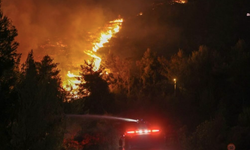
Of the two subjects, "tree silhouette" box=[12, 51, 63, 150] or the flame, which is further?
the flame

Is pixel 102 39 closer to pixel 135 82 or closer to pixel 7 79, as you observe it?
pixel 135 82

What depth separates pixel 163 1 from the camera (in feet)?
345

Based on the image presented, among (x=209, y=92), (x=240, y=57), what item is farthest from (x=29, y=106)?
(x=240, y=57)

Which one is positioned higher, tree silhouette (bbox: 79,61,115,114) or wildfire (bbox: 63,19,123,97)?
wildfire (bbox: 63,19,123,97)

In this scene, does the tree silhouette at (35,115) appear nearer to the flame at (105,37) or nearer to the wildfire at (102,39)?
the wildfire at (102,39)

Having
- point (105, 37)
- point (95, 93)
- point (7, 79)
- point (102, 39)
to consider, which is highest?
point (105, 37)

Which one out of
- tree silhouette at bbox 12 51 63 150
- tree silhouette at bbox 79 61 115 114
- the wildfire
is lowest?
tree silhouette at bbox 12 51 63 150

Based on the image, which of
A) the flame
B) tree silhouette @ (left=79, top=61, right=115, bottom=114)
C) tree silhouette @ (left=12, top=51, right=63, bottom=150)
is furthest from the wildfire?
tree silhouette @ (left=12, top=51, right=63, bottom=150)

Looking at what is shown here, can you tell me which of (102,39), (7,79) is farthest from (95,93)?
(102,39)

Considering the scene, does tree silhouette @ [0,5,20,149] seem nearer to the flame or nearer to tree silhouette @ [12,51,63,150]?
tree silhouette @ [12,51,63,150]

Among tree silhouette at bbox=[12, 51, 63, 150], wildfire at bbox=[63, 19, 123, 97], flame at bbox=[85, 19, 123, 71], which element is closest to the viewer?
tree silhouette at bbox=[12, 51, 63, 150]

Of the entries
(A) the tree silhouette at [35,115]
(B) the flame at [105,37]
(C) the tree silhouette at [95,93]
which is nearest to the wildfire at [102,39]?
(B) the flame at [105,37]

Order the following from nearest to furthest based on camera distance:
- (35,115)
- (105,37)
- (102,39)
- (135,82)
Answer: (35,115) → (135,82) → (102,39) → (105,37)

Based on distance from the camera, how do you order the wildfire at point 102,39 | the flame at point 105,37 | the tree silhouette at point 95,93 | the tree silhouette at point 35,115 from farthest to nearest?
the flame at point 105,37
the wildfire at point 102,39
the tree silhouette at point 95,93
the tree silhouette at point 35,115
